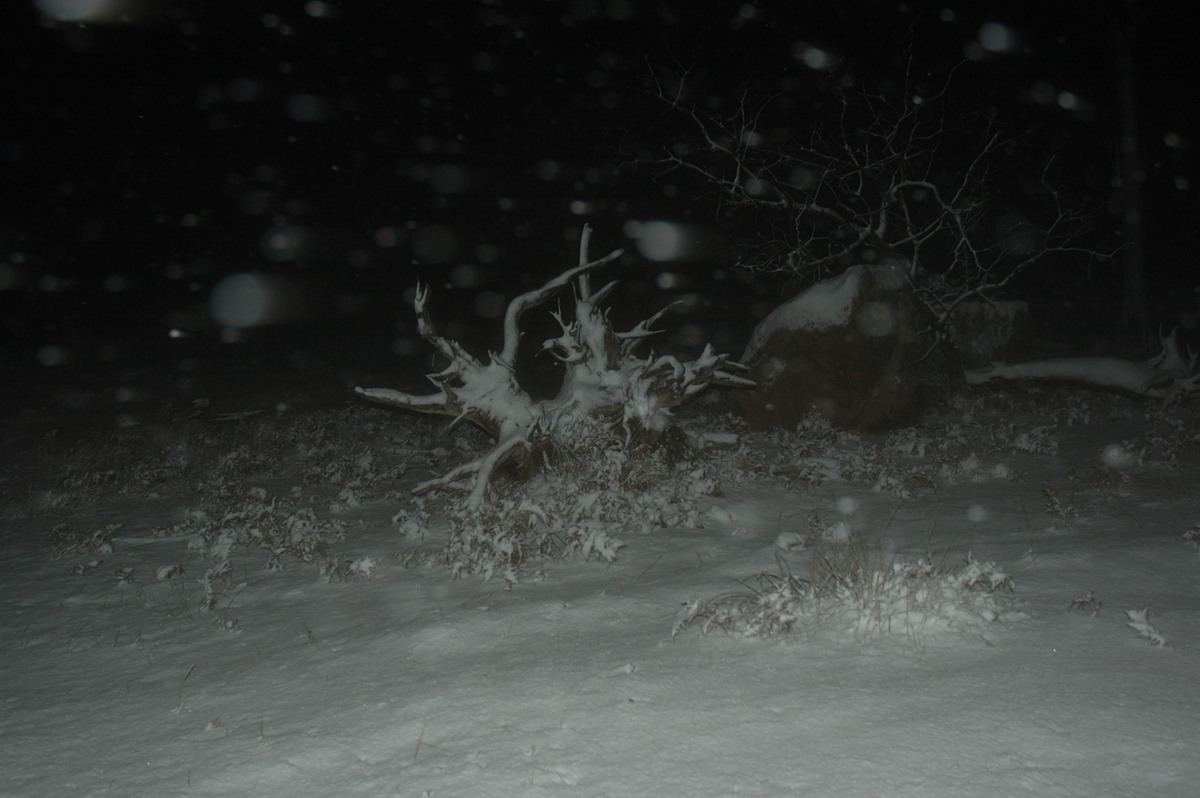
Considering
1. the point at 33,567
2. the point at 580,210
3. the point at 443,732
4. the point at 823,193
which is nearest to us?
the point at 443,732

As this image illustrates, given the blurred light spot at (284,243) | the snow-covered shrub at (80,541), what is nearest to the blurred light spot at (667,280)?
the blurred light spot at (284,243)

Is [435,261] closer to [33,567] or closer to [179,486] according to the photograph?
[179,486]

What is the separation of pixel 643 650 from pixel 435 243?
38094mm

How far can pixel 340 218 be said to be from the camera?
1587 inches

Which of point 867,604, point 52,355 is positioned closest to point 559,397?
point 867,604

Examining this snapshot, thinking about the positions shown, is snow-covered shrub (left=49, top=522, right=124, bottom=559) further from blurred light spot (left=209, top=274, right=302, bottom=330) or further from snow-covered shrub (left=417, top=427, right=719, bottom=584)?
blurred light spot (left=209, top=274, right=302, bottom=330)

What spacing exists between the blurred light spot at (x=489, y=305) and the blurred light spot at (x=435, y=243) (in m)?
5.08

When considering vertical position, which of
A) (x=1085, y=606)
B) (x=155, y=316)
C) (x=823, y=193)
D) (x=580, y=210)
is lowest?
(x=155, y=316)

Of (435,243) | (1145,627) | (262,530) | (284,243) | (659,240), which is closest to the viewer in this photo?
(1145,627)

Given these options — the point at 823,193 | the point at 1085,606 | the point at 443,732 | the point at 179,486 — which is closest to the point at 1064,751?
the point at 1085,606

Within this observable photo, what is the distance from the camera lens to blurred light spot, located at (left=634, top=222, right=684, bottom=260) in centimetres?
3906

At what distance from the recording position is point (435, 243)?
40.5 metres

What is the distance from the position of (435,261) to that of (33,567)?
33298mm

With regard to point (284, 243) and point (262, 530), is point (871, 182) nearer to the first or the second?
point (262, 530)
